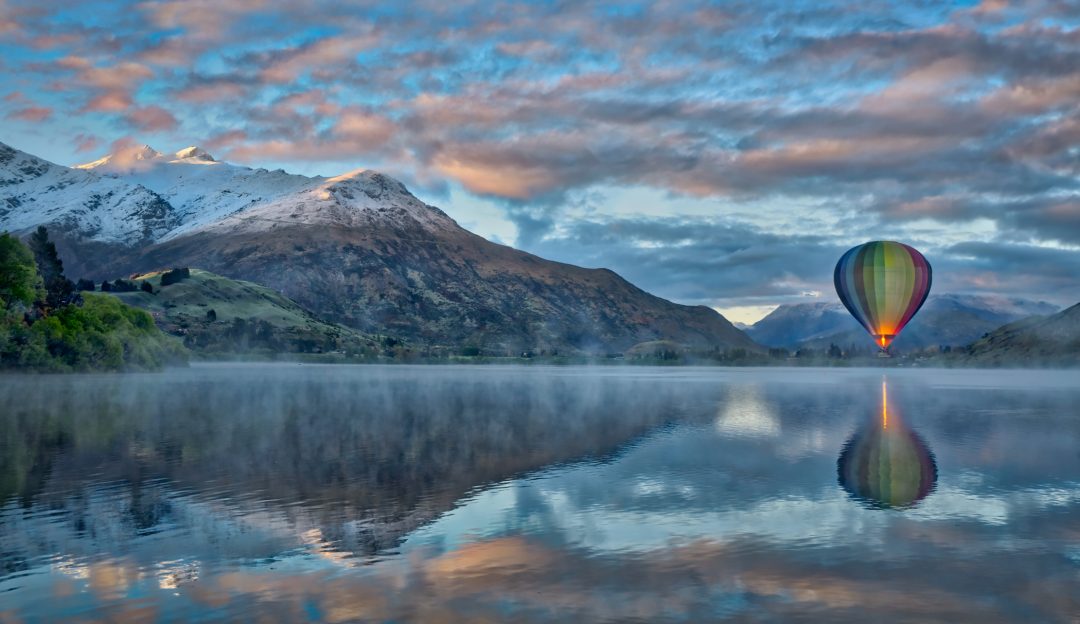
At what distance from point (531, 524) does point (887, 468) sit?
25.0 m

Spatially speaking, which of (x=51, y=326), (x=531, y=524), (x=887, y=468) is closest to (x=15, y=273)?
(x=51, y=326)

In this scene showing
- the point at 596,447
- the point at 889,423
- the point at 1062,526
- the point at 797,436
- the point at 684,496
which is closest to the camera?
the point at 1062,526

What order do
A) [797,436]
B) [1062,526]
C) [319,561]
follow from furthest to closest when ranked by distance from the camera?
1. [797,436]
2. [1062,526]
3. [319,561]

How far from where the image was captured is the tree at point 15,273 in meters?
148

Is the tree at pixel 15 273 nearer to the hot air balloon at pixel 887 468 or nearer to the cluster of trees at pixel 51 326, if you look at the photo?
the cluster of trees at pixel 51 326

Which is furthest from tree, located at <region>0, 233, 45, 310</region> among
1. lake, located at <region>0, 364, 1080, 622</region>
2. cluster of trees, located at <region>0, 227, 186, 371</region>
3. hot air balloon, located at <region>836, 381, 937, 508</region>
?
hot air balloon, located at <region>836, 381, 937, 508</region>

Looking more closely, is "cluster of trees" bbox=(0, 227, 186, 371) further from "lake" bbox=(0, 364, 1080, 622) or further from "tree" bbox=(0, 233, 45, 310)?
"lake" bbox=(0, 364, 1080, 622)

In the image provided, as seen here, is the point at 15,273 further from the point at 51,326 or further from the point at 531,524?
the point at 531,524

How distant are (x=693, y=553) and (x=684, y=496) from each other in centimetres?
1081

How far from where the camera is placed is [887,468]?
47.3m

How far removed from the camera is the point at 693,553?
27.0 metres

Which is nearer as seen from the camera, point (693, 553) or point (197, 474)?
point (693, 553)

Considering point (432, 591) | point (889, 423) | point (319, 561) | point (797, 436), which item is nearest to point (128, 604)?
point (319, 561)

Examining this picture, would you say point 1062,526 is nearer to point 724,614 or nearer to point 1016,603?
point 1016,603
